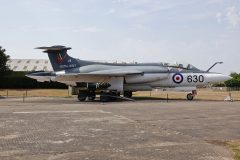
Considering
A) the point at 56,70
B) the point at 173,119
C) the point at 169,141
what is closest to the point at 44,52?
the point at 56,70

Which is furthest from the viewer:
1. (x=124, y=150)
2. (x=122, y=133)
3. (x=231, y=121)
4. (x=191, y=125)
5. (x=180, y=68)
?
(x=180, y=68)

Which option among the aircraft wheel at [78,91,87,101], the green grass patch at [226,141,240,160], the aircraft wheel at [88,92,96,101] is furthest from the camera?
the aircraft wheel at [88,92,96,101]

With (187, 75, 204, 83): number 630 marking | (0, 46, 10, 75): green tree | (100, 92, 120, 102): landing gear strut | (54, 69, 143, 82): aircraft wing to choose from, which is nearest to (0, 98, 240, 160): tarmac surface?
(100, 92, 120, 102): landing gear strut

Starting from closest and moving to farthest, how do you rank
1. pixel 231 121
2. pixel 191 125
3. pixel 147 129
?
pixel 147 129 < pixel 191 125 < pixel 231 121

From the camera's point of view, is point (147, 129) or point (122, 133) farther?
point (147, 129)

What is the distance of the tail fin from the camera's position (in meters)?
29.3

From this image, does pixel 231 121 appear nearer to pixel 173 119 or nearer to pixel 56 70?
pixel 173 119

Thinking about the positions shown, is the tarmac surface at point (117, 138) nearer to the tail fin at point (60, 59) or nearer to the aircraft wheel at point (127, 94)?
the tail fin at point (60, 59)

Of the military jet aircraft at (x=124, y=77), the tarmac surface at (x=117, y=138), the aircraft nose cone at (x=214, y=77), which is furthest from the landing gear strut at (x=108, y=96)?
the tarmac surface at (x=117, y=138)

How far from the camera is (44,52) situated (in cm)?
2973

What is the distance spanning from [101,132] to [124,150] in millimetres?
2612

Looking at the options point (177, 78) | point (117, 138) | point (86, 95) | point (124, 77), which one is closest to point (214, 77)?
point (177, 78)

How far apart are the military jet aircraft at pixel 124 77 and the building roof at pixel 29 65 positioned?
38395mm

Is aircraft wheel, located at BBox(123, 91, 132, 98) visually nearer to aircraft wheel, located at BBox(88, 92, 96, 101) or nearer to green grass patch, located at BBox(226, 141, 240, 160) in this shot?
aircraft wheel, located at BBox(88, 92, 96, 101)
